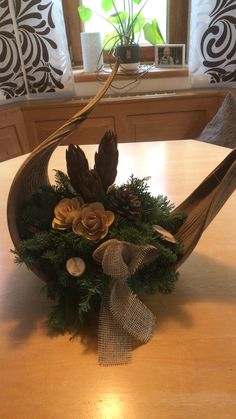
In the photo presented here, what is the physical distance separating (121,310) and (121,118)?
180 centimetres

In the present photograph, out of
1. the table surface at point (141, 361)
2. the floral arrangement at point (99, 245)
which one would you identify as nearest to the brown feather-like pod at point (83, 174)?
the floral arrangement at point (99, 245)

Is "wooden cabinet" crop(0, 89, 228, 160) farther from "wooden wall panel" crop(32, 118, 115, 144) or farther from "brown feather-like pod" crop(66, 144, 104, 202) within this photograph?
"brown feather-like pod" crop(66, 144, 104, 202)

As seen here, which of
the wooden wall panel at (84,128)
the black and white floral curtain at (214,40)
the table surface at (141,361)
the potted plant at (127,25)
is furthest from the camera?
the wooden wall panel at (84,128)

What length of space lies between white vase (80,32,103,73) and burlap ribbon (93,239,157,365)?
1.95 meters

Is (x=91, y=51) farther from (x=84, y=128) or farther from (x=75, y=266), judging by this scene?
(x=75, y=266)

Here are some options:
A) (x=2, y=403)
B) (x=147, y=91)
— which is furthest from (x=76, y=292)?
(x=147, y=91)

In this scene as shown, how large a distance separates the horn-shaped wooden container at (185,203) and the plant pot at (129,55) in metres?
1.73

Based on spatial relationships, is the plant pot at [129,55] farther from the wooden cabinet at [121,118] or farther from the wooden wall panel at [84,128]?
the wooden wall panel at [84,128]

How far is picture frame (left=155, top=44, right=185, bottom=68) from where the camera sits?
2182mm

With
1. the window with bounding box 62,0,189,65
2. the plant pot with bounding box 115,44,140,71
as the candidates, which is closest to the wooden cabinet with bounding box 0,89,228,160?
the plant pot with bounding box 115,44,140,71

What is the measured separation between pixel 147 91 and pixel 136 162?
1123 millimetres

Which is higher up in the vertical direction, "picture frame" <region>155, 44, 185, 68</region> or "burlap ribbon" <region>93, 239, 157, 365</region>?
"picture frame" <region>155, 44, 185, 68</region>

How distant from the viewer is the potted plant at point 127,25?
2053 millimetres

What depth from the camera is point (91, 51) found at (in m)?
2.14
